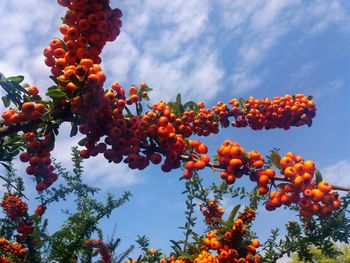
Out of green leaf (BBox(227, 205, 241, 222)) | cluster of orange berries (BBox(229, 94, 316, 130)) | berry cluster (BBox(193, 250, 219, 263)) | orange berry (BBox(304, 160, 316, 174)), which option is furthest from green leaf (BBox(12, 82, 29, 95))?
cluster of orange berries (BBox(229, 94, 316, 130))

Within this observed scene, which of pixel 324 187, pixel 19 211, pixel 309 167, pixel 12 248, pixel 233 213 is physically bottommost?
pixel 324 187

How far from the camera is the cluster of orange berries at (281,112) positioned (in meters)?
7.17

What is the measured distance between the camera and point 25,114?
350 cm

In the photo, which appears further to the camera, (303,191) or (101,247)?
(101,247)

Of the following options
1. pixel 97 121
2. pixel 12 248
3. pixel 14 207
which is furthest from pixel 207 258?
pixel 12 248

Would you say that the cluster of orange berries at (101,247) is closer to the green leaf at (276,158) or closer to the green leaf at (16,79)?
the green leaf at (16,79)

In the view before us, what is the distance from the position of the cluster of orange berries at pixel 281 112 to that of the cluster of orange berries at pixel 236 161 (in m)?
3.76

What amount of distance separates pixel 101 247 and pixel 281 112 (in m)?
7.20

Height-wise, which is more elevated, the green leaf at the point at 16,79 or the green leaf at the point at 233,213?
the green leaf at the point at 16,79

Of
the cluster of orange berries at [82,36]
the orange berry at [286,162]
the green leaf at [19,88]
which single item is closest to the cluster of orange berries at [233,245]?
the orange berry at [286,162]

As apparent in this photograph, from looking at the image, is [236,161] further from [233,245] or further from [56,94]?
[233,245]

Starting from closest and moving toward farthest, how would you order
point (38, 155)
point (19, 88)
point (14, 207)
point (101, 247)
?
point (38, 155)
point (19, 88)
point (14, 207)
point (101, 247)

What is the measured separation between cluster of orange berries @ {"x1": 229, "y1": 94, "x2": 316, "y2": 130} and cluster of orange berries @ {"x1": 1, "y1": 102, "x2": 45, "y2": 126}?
4.86 meters

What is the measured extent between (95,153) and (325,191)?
2404 millimetres
